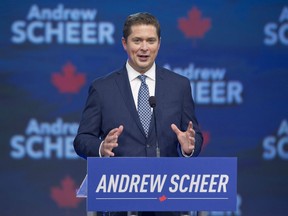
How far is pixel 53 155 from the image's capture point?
229 inches

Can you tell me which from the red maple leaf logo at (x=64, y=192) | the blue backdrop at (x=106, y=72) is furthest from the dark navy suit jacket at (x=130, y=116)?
the red maple leaf logo at (x=64, y=192)

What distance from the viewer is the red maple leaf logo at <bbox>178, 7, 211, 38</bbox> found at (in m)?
5.86

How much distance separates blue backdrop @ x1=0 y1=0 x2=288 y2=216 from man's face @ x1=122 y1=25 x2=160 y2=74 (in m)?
2.40

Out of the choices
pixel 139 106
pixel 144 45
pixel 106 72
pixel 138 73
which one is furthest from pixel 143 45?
pixel 106 72

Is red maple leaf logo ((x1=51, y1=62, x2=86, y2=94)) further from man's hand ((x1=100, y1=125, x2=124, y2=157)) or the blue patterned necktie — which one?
man's hand ((x1=100, y1=125, x2=124, y2=157))

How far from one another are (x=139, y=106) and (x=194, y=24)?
2.60 meters

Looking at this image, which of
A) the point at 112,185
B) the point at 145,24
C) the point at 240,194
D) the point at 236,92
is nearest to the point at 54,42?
the point at 236,92

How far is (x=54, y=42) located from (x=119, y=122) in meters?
2.55

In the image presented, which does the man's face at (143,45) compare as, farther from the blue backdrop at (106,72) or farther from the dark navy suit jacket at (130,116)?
the blue backdrop at (106,72)

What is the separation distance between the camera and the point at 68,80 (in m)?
5.82

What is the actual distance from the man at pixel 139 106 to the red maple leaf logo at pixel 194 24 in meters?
2.40

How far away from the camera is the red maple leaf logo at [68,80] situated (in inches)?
228

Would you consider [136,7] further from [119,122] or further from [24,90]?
[119,122]

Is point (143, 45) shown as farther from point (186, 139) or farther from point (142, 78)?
point (186, 139)
